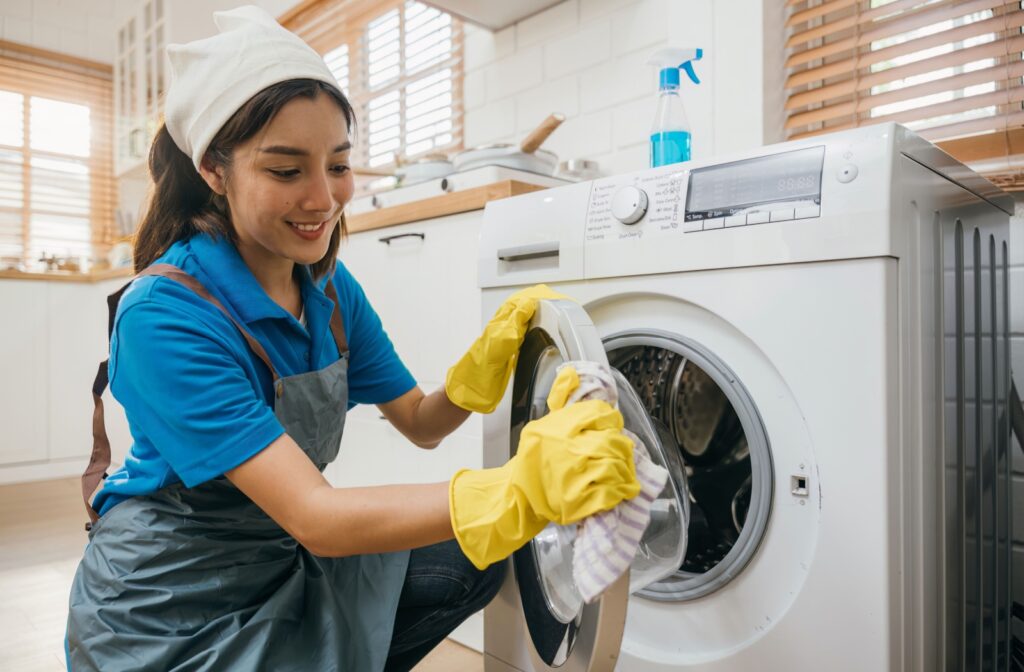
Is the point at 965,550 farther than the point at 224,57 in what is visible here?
Yes

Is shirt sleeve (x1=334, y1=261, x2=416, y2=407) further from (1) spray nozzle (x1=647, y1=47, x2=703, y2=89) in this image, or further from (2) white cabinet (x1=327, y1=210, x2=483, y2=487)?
(1) spray nozzle (x1=647, y1=47, x2=703, y2=89)

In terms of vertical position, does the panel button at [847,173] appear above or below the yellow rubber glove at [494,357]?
above

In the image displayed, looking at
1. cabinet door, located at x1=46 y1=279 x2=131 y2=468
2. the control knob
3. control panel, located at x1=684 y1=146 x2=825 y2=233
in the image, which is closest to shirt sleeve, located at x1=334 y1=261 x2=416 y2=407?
the control knob

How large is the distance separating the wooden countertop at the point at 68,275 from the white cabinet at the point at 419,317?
2.06 m

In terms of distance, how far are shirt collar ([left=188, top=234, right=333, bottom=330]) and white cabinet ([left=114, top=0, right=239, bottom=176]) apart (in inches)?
109

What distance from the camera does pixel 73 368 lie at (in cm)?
368

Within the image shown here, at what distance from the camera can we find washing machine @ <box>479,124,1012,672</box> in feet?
2.57

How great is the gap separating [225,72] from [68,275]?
11.2ft

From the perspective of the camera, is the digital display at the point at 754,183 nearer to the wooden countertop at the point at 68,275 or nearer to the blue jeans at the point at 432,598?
the blue jeans at the point at 432,598

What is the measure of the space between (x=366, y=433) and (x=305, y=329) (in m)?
0.88

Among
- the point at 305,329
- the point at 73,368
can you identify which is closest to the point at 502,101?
the point at 305,329

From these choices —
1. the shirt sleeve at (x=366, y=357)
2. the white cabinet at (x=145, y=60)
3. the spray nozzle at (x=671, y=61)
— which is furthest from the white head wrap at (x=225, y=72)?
the white cabinet at (x=145, y=60)

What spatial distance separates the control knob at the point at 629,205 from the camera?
0.98 meters

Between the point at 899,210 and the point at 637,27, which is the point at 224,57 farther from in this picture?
the point at 637,27
